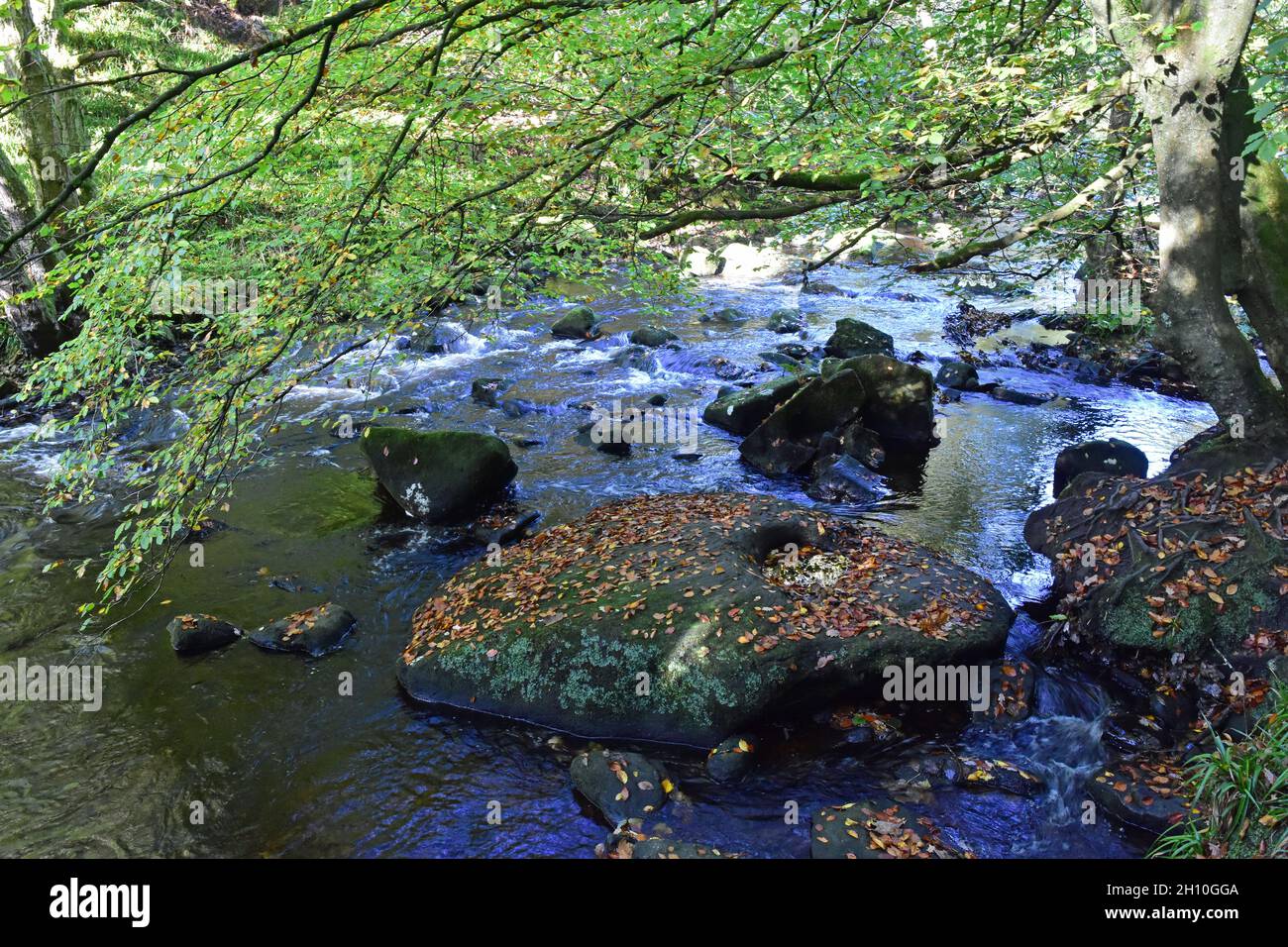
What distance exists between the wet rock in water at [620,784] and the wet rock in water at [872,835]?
1.37 m

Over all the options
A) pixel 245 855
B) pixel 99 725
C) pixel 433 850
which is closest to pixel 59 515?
pixel 99 725

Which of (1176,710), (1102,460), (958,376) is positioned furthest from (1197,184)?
(958,376)

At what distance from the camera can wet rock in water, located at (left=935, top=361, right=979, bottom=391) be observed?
17922mm

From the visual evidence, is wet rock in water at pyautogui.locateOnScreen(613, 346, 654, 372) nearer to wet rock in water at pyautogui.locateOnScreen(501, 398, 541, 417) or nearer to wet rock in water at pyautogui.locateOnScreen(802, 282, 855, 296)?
wet rock in water at pyautogui.locateOnScreen(501, 398, 541, 417)

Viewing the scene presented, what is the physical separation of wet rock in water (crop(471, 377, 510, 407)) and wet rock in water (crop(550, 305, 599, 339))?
4.02 meters

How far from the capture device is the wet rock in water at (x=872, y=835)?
232 inches

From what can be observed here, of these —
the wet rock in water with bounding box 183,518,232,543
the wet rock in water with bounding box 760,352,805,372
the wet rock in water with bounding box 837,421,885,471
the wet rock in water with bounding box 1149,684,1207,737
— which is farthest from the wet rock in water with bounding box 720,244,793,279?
the wet rock in water with bounding box 1149,684,1207,737

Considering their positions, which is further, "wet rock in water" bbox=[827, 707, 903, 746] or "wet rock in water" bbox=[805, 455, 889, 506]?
"wet rock in water" bbox=[805, 455, 889, 506]

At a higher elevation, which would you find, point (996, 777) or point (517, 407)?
point (517, 407)

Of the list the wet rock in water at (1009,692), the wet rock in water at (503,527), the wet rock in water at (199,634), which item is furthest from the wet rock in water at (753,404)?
the wet rock in water at (199,634)

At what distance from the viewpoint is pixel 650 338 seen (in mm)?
20312

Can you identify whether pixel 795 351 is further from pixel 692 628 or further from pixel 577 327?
pixel 692 628

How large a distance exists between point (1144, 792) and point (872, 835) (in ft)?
8.15

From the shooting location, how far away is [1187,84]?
693cm
